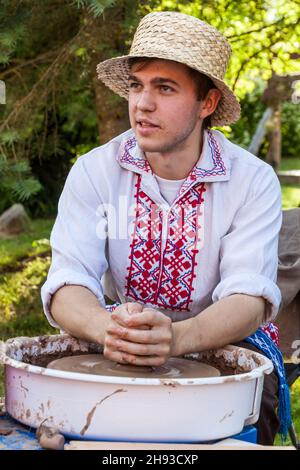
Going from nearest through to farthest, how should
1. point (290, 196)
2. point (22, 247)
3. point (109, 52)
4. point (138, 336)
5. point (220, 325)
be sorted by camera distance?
point (138, 336)
point (220, 325)
point (109, 52)
point (22, 247)
point (290, 196)

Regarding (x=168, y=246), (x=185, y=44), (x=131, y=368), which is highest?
(x=185, y=44)

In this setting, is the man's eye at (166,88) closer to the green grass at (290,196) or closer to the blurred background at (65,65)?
the blurred background at (65,65)

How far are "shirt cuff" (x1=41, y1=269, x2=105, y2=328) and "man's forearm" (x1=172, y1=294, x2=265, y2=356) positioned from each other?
1.12 ft

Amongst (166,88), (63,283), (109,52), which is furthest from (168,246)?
(109,52)

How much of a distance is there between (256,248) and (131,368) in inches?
25.6

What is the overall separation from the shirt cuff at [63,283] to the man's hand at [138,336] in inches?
14.4

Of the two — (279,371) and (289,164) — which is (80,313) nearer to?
(279,371)

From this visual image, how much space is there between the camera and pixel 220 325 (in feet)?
8.28

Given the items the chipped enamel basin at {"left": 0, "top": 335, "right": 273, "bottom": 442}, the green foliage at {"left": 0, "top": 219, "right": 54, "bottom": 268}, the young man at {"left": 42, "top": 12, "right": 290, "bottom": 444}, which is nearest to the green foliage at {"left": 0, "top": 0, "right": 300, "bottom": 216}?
the green foliage at {"left": 0, "top": 219, "right": 54, "bottom": 268}

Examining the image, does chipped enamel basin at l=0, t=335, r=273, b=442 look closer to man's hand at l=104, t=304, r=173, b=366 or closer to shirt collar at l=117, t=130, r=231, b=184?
man's hand at l=104, t=304, r=173, b=366

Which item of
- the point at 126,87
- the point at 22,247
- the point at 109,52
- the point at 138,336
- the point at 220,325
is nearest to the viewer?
the point at 138,336

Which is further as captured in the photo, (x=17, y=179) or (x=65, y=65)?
(x=65, y=65)

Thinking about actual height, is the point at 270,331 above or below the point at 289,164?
below
